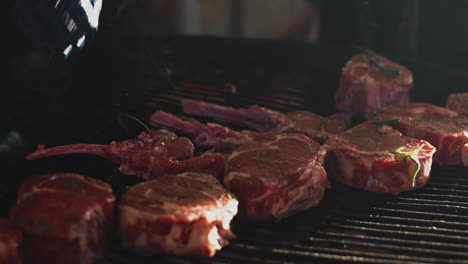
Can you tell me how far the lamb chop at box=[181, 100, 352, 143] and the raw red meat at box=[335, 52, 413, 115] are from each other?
240 mm

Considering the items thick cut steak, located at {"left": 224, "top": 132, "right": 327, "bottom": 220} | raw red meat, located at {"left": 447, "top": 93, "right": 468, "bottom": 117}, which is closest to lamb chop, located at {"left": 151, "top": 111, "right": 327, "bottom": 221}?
thick cut steak, located at {"left": 224, "top": 132, "right": 327, "bottom": 220}

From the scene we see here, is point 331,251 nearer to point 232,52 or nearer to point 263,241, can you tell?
point 263,241

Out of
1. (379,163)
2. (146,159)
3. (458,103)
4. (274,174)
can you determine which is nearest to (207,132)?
(146,159)

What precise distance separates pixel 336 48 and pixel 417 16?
2.17ft

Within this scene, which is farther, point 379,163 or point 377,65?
point 377,65

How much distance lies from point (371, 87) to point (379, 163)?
1.02 metres

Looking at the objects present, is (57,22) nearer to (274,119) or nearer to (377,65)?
(274,119)

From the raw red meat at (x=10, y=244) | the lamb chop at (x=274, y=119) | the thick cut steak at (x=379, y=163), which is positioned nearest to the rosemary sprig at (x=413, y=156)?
the thick cut steak at (x=379, y=163)

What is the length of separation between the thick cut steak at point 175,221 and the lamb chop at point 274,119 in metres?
1.06

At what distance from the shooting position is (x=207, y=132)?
3.14m

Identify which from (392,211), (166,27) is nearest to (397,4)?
(392,211)

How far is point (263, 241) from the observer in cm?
244

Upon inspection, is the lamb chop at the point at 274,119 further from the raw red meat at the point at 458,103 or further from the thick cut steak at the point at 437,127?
the raw red meat at the point at 458,103

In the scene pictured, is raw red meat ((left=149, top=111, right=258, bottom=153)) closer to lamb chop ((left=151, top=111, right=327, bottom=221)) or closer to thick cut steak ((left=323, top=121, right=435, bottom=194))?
lamb chop ((left=151, top=111, right=327, bottom=221))
